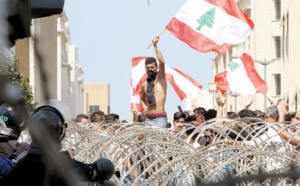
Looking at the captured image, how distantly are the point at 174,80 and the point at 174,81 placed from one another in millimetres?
23

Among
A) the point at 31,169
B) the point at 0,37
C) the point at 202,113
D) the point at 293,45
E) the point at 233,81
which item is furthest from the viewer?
the point at 293,45

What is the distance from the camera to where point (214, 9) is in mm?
18062

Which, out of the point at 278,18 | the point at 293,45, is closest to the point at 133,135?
the point at 293,45

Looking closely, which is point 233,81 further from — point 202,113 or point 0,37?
point 0,37

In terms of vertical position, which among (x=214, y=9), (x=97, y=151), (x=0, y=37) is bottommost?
(x=97, y=151)

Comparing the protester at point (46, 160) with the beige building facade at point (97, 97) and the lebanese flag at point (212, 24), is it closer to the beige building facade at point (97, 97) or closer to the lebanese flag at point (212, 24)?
the lebanese flag at point (212, 24)

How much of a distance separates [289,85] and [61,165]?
47535 mm

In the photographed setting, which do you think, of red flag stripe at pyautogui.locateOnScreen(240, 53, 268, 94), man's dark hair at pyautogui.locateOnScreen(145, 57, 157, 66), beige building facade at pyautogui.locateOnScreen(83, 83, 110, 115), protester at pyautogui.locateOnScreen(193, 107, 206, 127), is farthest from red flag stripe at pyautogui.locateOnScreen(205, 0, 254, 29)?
beige building facade at pyautogui.locateOnScreen(83, 83, 110, 115)

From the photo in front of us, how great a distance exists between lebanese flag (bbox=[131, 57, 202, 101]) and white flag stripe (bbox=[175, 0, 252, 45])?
207 inches

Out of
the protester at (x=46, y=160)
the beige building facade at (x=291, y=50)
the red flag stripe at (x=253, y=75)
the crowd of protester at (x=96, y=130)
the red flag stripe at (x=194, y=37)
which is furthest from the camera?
the beige building facade at (x=291, y=50)

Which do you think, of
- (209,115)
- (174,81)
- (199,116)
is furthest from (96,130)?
(174,81)

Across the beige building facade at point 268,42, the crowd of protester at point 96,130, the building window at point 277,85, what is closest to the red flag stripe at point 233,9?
the crowd of protester at point 96,130

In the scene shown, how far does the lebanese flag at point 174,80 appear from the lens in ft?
76.5

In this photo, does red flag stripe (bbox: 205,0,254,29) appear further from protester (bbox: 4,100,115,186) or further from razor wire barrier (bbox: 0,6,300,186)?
protester (bbox: 4,100,115,186)
